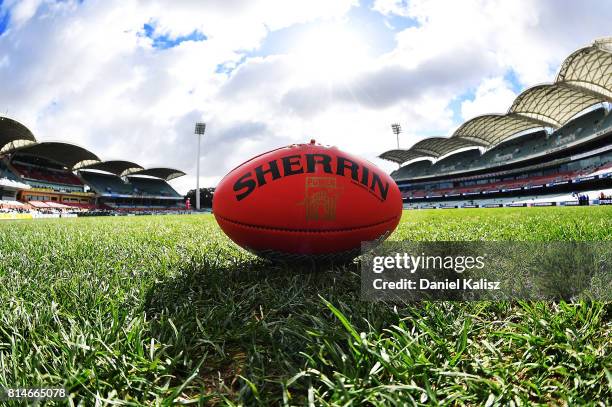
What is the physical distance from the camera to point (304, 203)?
6.31 feet

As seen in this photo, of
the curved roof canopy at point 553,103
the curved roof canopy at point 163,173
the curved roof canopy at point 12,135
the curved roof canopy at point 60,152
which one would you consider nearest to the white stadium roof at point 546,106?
the curved roof canopy at point 553,103

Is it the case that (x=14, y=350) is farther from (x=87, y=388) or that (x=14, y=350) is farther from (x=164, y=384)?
(x=164, y=384)

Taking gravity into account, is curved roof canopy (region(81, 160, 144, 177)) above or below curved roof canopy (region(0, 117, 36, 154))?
below

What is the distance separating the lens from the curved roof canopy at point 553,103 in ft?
120

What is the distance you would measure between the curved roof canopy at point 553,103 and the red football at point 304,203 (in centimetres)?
4261

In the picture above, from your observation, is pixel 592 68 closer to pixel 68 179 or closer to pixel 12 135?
pixel 12 135

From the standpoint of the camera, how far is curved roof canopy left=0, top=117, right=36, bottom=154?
3521cm

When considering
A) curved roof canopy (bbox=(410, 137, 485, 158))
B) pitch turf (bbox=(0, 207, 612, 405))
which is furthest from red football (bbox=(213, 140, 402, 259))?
curved roof canopy (bbox=(410, 137, 485, 158))

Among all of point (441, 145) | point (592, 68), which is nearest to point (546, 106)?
point (592, 68)

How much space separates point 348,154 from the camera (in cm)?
218

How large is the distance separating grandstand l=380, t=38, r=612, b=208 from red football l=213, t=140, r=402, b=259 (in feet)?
117

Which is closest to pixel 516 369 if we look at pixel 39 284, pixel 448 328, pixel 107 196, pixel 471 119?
pixel 448 328

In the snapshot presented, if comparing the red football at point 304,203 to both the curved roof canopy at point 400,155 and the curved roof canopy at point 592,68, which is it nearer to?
the curved roof canopy at point 592,68

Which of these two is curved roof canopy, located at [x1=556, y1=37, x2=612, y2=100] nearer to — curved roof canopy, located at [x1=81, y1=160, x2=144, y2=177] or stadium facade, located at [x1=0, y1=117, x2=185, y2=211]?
stadium facade, located at [x1=0, y1=117, x2=185, y2=211]
